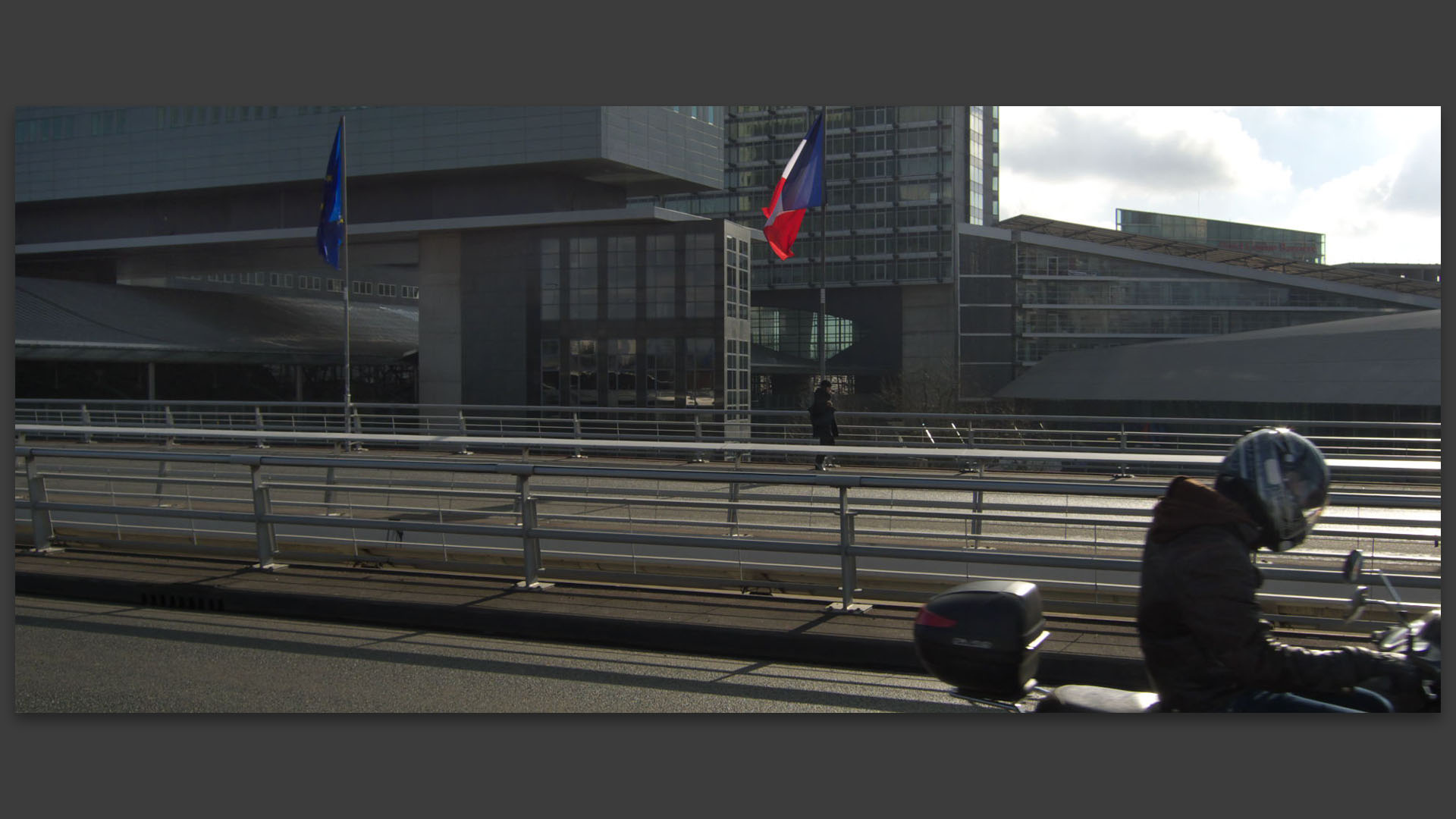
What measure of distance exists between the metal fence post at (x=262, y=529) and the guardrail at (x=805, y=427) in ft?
25.8

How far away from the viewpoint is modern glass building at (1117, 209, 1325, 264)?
4513 inches

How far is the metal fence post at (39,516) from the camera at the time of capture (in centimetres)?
1129

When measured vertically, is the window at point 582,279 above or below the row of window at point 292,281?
below

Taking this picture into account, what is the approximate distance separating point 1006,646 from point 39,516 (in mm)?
10167

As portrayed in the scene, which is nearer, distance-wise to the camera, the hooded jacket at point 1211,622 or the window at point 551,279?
the hooded jacket at point 1211,622

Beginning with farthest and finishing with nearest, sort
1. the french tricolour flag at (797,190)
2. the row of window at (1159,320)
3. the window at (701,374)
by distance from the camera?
the row of window at (1159,320) < the window at (701,374) < the french tricolour flag at (797,190)

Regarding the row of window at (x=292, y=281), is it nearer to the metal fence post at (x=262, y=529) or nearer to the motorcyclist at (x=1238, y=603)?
the metal fence post at (x=262, y=529)

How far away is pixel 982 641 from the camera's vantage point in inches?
168

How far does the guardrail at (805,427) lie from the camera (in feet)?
75.3

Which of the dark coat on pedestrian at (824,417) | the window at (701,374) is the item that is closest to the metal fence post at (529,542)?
the dark coat on pedestrian at (824,417)

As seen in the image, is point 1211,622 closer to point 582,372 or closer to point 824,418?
point 824,418

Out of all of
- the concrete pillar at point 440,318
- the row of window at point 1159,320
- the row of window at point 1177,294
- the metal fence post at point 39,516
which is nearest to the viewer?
the metal fence post at point 39,516

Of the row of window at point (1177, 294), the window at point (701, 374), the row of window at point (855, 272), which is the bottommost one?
the window at point (701, 374)

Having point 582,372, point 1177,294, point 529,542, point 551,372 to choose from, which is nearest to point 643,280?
point 582,372
